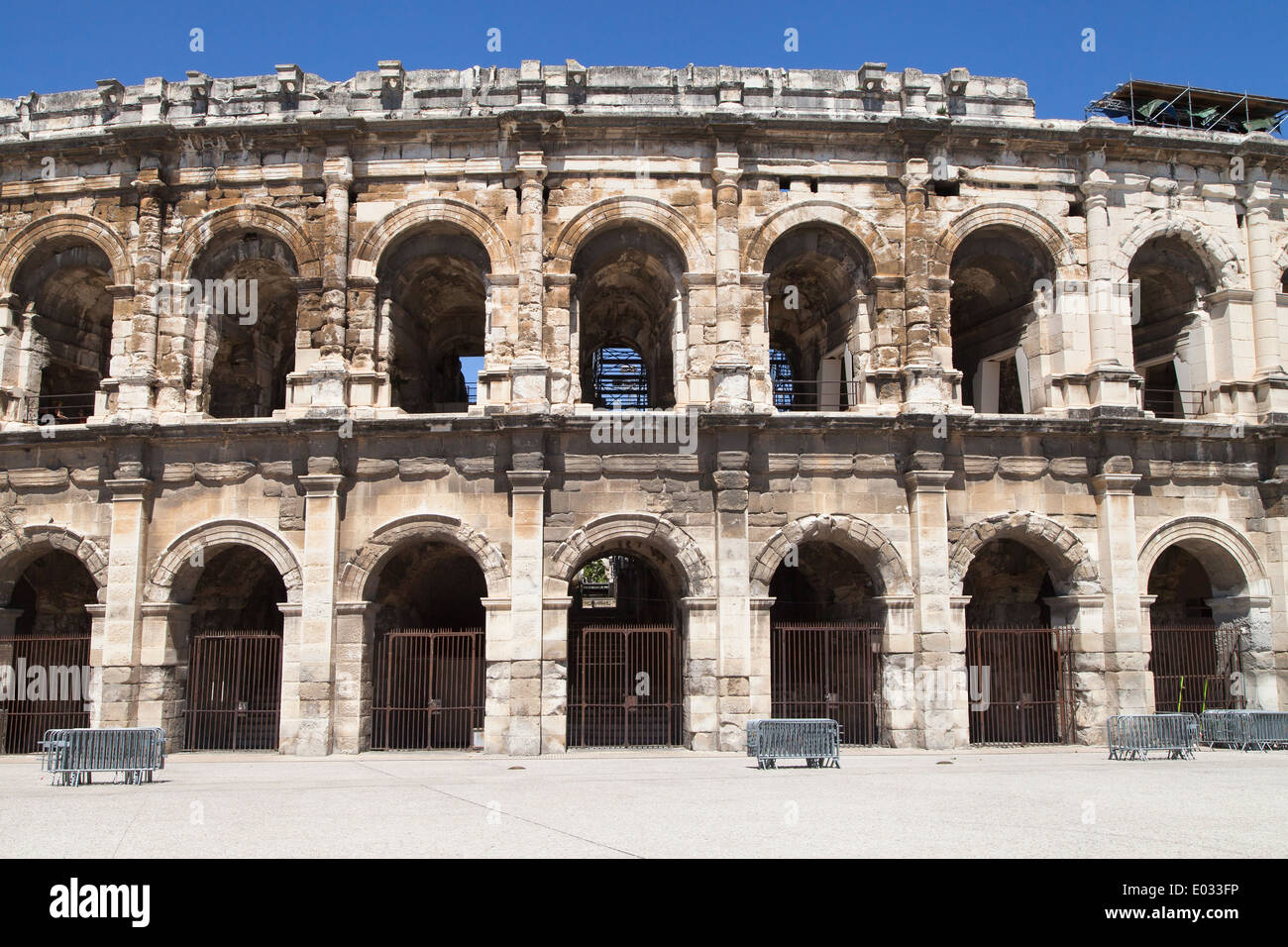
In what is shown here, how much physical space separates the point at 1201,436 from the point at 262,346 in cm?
1577

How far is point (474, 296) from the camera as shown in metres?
18.9

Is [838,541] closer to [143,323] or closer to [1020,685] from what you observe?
[1020,685]

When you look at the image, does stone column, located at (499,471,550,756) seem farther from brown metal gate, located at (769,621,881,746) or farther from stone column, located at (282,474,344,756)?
brown metal gate, located at (769,621,881,746)

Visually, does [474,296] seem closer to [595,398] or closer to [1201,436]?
[595,398]

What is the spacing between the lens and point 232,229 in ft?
54.1

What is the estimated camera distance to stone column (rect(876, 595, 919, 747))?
1523 cm

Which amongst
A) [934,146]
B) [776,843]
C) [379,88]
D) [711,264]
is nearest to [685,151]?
[711,264]

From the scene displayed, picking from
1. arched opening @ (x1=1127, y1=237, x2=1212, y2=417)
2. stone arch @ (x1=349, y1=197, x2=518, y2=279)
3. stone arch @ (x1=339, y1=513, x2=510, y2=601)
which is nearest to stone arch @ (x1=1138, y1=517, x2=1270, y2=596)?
arched opening @ (x1=1127, y1=237, x2=1212, y2=417)

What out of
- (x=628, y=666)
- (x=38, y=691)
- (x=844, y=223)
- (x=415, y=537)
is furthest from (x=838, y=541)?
(x=38, y=691)

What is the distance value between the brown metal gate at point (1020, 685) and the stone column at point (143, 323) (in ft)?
43.3

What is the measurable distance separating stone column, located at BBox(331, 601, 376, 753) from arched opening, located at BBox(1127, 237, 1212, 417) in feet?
42.6

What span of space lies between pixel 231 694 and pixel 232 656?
29.3 inches

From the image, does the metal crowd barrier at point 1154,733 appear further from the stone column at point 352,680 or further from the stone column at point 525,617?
the stone column at point 352,680

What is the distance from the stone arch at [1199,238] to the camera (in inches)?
667
